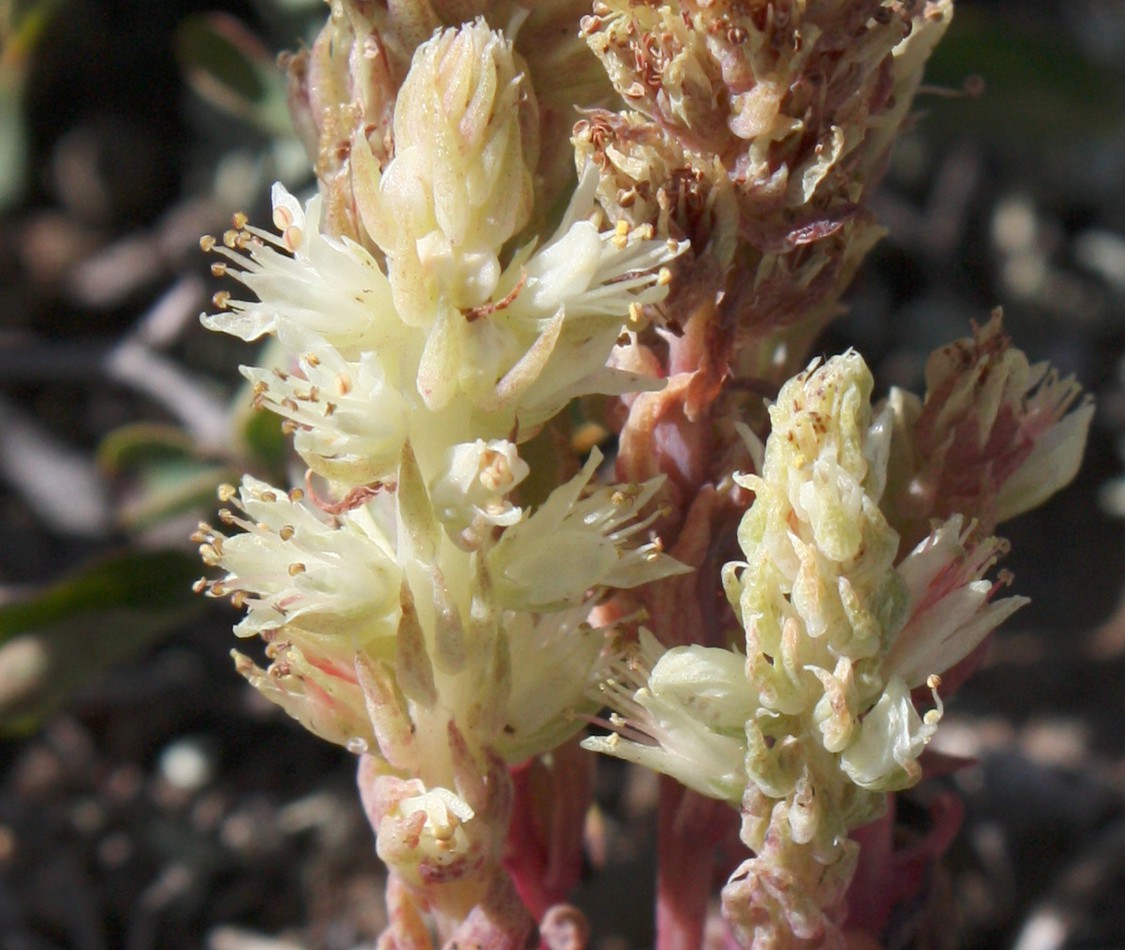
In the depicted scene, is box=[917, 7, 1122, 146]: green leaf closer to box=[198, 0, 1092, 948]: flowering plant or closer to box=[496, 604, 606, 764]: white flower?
box=[198, 0, 1092, 948]: flowering plant

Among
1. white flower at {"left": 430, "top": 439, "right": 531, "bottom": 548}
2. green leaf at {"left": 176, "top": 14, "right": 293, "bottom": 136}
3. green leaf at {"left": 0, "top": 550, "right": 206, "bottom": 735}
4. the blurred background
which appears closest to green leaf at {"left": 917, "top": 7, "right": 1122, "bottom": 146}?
the blurred background

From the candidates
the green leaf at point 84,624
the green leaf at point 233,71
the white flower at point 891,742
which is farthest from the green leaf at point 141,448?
the white flower at point 891,742

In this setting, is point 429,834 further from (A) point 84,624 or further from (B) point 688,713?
(A) point 84,624

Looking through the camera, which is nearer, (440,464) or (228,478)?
(440,464)

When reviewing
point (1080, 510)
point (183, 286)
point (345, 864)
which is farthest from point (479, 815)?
point (1080, 510)

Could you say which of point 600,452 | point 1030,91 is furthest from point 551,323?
point 1030,91

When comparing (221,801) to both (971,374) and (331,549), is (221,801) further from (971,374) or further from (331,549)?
(971,374)

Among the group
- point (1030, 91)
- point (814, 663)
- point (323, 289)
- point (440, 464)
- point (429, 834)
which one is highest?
point (323, 289)
